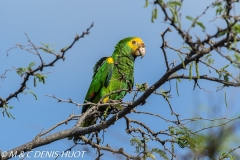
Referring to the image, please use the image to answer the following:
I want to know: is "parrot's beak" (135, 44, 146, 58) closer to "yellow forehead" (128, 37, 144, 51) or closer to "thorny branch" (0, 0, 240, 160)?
"yellow forehead" (128, 37, 144, 51)

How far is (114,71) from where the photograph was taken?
656 centimetres

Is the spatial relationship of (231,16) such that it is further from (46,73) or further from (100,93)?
(100,93)

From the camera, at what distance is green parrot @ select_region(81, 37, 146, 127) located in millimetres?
6375

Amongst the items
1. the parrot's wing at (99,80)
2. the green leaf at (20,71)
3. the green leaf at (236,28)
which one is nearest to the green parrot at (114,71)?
the parrot's wing at (99,80)

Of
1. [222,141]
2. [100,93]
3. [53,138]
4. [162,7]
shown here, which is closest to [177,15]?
[162,7]

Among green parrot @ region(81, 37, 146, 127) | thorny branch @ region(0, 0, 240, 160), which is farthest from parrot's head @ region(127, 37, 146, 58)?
thorny branch @ region(0, 0, 240, 160)

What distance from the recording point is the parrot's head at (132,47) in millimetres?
7020

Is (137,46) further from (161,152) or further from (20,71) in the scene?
(20,71)

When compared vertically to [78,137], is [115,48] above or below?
above

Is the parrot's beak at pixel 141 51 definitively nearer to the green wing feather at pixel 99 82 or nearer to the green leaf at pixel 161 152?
the green wing feather at pixel 99 82

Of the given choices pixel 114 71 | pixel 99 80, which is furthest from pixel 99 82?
pixel 114 71

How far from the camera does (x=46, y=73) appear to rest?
12.8 ft

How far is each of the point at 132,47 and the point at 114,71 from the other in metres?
0.74

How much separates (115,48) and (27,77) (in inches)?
134
